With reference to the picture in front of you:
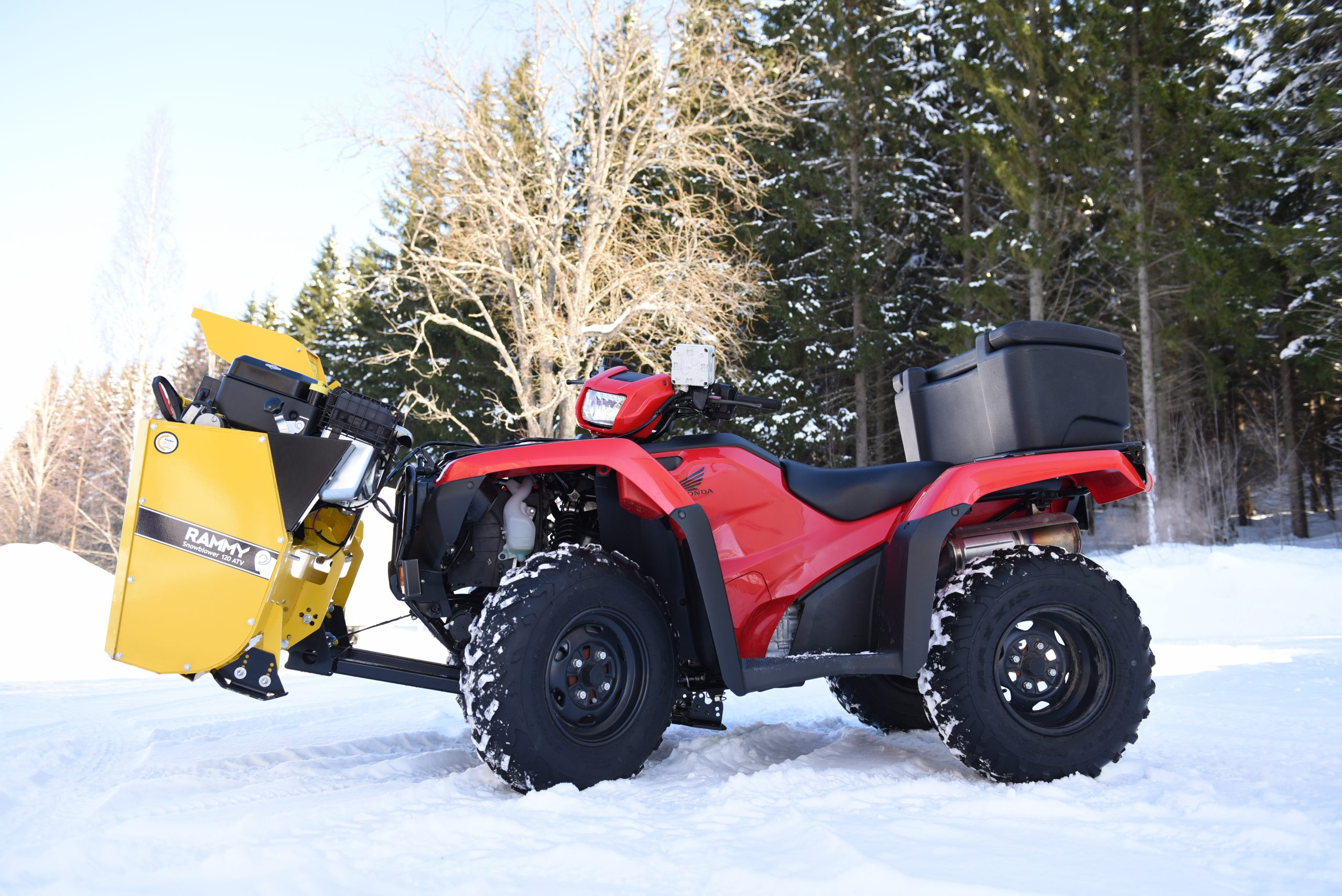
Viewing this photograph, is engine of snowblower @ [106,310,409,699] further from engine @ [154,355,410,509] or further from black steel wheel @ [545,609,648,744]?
black steel wheel @ [545,609,648,744]

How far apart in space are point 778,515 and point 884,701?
1.37 m

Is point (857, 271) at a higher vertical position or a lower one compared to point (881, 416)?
higher

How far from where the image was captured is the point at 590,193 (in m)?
16.8

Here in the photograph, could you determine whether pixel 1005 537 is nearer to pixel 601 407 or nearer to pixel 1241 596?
pixel 601 407

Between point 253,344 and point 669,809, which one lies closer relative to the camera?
point 669,809

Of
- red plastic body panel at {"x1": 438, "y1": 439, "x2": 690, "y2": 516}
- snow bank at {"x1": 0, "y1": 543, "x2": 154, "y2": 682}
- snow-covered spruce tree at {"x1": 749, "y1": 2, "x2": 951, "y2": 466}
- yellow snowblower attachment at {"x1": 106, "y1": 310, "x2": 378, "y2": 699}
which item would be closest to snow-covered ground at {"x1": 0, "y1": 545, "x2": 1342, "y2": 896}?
yellow snowblower attachment at {"x1": 106, "y1": 310, "x2": 378, "y2": 699}

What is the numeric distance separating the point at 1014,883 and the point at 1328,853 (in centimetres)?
95

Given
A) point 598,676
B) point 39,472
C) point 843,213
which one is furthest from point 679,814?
point 39,472

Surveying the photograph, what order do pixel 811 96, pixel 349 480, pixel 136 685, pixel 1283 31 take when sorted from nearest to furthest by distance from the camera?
pixel 349 480, pixel 136 685, pixel 1283 31, pixel 811 96

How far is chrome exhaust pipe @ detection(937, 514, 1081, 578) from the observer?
3.74 metres

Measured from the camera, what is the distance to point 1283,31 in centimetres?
1777

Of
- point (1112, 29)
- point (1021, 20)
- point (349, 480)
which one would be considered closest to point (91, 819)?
point (349, 480)

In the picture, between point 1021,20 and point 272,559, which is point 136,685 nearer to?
point 272,559

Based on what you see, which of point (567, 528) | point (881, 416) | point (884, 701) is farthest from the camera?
point (881, 416)
